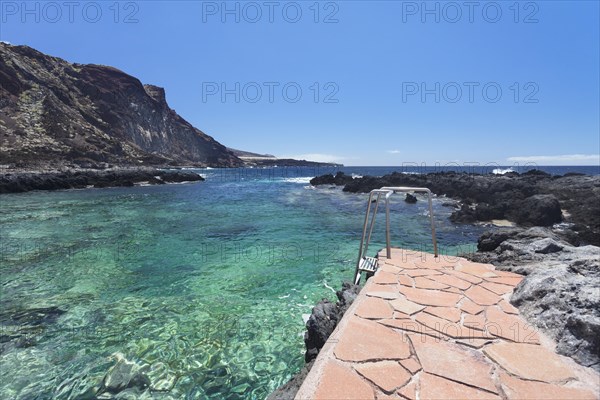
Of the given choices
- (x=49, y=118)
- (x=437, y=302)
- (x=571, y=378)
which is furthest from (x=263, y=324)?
(x=49, y=118)

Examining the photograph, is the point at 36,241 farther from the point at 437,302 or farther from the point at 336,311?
the point at 437,302

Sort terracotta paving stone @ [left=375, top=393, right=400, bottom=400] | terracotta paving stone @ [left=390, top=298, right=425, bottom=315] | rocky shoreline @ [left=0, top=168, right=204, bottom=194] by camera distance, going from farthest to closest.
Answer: rocky shoreline @ [left=0, top=168, right=204, bottom=194] → terracotta paving stone @ [left=390, top=298, right=425, bottom=315] → terracotta paving stone @ [left=375, top=393, right=400, bottom=400]

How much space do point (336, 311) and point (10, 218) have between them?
20.2 meters

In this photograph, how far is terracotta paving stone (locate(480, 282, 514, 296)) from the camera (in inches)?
171

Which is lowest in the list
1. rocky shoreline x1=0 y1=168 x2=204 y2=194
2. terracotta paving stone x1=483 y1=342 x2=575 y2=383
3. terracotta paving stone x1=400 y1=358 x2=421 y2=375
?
terracotta paving stone x1=483 y1=342 x2=575 y2=383

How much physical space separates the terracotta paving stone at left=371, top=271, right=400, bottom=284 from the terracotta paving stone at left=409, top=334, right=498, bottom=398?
1483mm

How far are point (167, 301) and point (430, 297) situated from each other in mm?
5351

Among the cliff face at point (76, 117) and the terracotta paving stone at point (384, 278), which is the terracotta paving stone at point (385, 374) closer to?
the terracotta paving stone at point (384, 278)

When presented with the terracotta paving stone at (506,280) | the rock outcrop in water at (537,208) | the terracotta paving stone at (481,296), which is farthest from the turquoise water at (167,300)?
the rock outcrop in water at (537,208)

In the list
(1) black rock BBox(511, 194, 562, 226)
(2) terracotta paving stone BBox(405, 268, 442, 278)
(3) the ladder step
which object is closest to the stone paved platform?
(2) terracotta paving stone BBox(405, 268, 442, 278)

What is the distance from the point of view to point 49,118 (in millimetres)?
58406

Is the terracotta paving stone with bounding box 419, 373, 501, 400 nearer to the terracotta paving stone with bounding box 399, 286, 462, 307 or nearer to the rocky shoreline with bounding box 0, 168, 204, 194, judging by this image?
the terracotta paving stone with bounding box 399, 286, 462, 307

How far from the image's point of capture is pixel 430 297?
13.5 feet

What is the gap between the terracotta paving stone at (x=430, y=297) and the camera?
393 cm
